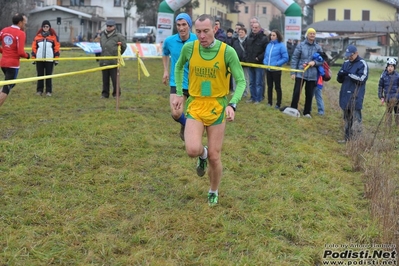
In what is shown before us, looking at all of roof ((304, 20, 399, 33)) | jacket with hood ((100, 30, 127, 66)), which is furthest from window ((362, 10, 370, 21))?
jacket with hood ((100, 30, 127, 66))

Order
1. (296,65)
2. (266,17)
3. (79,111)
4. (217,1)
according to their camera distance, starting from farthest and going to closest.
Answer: (266,17)
(217,1)
(296,65)
(79,111)

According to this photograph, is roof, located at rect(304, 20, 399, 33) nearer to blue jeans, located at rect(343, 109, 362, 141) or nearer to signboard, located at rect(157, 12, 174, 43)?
signboard, located at rect(157, 12, 174, 43)

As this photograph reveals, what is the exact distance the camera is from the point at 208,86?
509 cm

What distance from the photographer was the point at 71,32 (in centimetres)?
5297

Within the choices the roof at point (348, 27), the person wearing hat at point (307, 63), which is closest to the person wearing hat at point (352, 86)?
the person wearing hat at point (307, 63)

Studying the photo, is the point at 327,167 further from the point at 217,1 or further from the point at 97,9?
the point at 217,1

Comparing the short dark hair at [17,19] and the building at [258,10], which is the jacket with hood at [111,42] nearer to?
the short dark hair at [17,19]

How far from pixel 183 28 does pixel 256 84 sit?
5.66m

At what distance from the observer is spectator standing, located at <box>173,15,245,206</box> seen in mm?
5016

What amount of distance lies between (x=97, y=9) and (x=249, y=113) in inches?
2211

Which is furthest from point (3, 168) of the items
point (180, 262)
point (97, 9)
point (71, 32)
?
point (97, 9)

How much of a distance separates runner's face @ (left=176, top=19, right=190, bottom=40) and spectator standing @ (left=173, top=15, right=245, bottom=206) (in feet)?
5.58

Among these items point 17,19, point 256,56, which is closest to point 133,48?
point 256,56

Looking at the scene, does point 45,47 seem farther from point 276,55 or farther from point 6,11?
point 6,11
